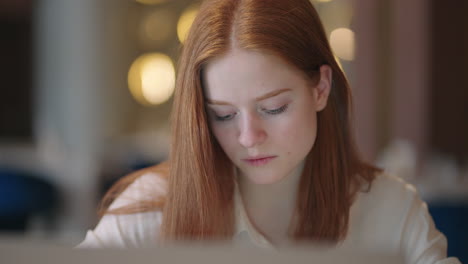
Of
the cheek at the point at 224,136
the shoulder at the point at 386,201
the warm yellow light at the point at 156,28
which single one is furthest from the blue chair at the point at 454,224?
the warm yellow light at the point at 156,28

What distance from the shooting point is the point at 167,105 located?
5613 mm

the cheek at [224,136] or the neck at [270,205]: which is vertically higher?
the cheek at [224,136]

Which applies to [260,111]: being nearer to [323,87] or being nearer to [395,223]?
[323,87]

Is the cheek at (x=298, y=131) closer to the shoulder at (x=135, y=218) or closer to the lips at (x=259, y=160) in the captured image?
the lips at (x=259, y=160)

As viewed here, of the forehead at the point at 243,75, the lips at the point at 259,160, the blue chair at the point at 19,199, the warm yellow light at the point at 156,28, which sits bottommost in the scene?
the blue chair at the point at 19,199

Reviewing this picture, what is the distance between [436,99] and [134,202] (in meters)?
3.21

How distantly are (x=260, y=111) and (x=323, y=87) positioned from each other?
7.7 inches

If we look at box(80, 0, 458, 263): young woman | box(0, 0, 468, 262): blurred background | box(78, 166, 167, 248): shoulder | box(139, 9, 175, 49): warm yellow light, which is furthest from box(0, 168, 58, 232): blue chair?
box(78, 166, 167, 248): shoulder

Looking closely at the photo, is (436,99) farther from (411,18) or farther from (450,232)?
(450,232)

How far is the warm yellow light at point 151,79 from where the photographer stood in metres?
5.56

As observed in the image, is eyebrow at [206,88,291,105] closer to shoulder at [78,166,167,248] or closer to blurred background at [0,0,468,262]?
shoulder at [78,166,167,248]

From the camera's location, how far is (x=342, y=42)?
4.46 metres

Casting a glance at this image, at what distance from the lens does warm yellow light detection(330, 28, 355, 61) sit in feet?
14.3

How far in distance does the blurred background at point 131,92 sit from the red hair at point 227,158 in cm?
159
